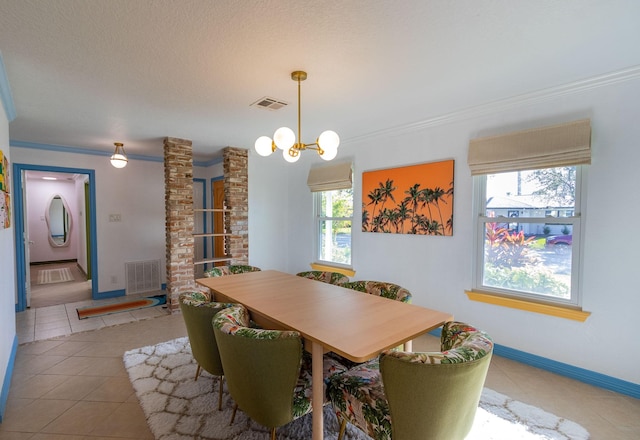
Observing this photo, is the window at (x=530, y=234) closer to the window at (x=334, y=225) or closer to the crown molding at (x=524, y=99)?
the crown molding at (x=524, y=99)

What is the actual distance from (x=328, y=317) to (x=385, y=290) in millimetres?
790

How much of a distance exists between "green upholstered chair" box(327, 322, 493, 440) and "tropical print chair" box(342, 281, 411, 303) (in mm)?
840

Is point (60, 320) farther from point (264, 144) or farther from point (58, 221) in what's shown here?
point (58, 221)

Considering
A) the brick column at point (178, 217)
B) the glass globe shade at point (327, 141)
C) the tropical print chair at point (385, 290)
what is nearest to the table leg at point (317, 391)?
the tropical print chair at point (385, 290)

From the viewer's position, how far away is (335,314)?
186 cm

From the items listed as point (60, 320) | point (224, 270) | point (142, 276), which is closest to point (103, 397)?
point (224, 270)

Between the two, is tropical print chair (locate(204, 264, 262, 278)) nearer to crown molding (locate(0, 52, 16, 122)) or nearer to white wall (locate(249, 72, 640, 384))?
white wall (locate(249, 72, 640, 384))

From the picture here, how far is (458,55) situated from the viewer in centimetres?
201

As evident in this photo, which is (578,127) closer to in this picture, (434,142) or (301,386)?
(434,142)

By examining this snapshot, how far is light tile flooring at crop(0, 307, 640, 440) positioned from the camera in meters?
1.95

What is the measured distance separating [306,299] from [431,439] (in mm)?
1119

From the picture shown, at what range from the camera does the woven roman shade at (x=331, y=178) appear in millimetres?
4336

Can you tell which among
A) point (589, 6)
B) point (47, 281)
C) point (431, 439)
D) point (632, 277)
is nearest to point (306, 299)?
point (431, 439)

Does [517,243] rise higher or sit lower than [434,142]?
lower
